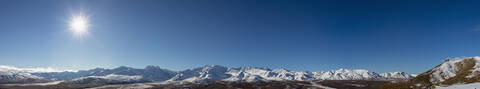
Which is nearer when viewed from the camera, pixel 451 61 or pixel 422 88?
pixel 422 88

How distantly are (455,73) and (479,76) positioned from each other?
1557 cm

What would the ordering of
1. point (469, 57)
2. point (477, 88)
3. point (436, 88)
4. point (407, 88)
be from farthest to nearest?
1. point (469, 57)
2. point (407, 88)
3. point (436, 88)
4. point (477, 88)

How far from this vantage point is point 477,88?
33.9 metres

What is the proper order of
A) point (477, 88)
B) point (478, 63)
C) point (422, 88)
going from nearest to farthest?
point (477, 88)
point (422, 88)
point (478, 63)

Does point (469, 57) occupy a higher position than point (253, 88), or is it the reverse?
point (469, 57)

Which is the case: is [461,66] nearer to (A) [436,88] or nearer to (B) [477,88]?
(A) [436,88]

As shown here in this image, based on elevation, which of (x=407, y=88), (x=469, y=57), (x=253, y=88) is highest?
(x=469, y=57)

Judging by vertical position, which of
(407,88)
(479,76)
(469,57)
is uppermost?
(469,57)

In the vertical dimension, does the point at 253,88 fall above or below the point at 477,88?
below

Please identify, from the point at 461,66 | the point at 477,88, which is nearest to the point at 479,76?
the point at 477,88

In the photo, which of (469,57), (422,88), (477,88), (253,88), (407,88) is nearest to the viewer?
(477,88)

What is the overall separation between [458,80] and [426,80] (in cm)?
1239

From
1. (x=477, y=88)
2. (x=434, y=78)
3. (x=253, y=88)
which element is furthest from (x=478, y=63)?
(x=253, y=88)

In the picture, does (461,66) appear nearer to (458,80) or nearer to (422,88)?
(458,80)
